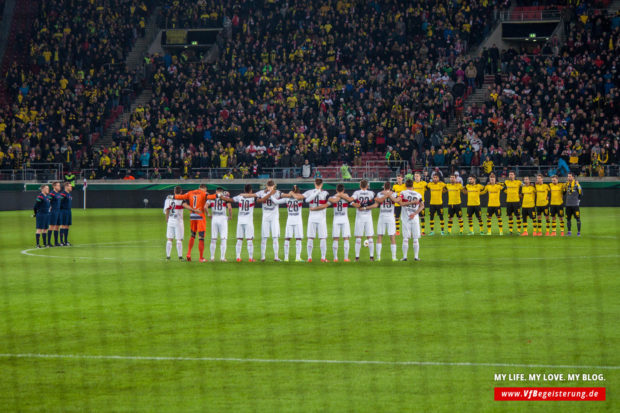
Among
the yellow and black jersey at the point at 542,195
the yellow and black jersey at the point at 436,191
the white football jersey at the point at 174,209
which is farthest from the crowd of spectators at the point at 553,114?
the white football jersey at the point at 174,209

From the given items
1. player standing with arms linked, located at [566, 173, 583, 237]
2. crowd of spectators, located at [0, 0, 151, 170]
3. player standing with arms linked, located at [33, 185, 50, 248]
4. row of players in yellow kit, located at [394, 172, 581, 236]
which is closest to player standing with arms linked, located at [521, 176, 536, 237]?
row of players in yellow kit, located at [394, 172, 581, 236]

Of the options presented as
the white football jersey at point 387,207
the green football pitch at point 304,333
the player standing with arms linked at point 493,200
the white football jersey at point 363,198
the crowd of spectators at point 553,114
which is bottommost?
the green football pitch at point 304,333

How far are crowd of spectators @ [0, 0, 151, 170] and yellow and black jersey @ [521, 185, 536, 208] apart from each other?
Result: 27332 millimetres

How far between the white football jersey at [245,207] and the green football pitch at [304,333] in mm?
1146

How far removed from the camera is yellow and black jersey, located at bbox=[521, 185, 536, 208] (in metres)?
29.5

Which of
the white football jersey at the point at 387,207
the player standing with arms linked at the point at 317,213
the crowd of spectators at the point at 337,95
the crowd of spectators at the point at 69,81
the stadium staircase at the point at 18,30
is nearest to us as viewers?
the player standing with arms linked at the point at 317,213

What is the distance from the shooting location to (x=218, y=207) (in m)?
21.4

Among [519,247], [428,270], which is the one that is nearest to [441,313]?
[428,270]

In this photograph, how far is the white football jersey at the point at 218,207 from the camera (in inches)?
837

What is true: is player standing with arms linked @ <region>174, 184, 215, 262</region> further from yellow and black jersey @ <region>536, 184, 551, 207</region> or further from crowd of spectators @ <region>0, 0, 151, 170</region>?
crowd of spectators @ <region>0, 0, 151, 170</region>

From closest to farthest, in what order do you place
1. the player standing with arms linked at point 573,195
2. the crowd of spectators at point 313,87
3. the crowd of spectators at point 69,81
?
the player standing with arms linked at point 573,195 → the crowd of spectators at point 313,87 → the crowd of spectators at point 69,81

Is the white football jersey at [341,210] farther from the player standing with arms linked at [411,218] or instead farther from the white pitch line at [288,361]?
the white pitch line at [288,361]

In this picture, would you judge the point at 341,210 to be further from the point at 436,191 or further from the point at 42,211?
the point at 42,211

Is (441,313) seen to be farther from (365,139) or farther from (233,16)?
(233,16)
